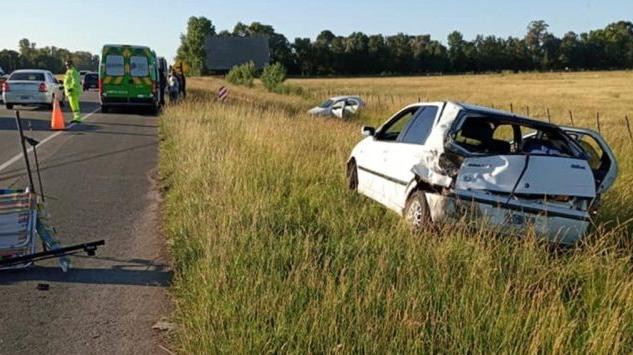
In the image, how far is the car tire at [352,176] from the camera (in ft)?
25.2

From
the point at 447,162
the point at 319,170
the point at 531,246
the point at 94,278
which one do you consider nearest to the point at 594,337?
the point at 531,246

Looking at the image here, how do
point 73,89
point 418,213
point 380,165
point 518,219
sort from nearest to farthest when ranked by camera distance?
point 518,219
point 418,213
point 380,165
point 73,89

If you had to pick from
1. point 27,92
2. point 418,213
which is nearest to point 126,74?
point 27,92

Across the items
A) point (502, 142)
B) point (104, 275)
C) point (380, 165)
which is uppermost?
point (502, 142)

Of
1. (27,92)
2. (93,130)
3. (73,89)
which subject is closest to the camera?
(93,130)

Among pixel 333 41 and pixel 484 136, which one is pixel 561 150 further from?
pixel 333 41

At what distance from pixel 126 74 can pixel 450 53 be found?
11652cm

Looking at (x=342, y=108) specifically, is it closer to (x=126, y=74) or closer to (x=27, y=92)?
(x=126, y=74)

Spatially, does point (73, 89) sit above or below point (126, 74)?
below

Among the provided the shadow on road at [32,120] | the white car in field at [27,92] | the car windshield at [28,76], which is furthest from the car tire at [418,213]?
the car windshield at [28,76]

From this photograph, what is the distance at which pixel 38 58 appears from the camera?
4343 inches

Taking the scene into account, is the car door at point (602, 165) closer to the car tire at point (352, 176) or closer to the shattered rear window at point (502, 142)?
the shattered rear window at point (502, 142)

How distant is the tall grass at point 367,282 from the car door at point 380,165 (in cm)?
21

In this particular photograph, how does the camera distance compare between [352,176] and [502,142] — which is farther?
[352,176]
